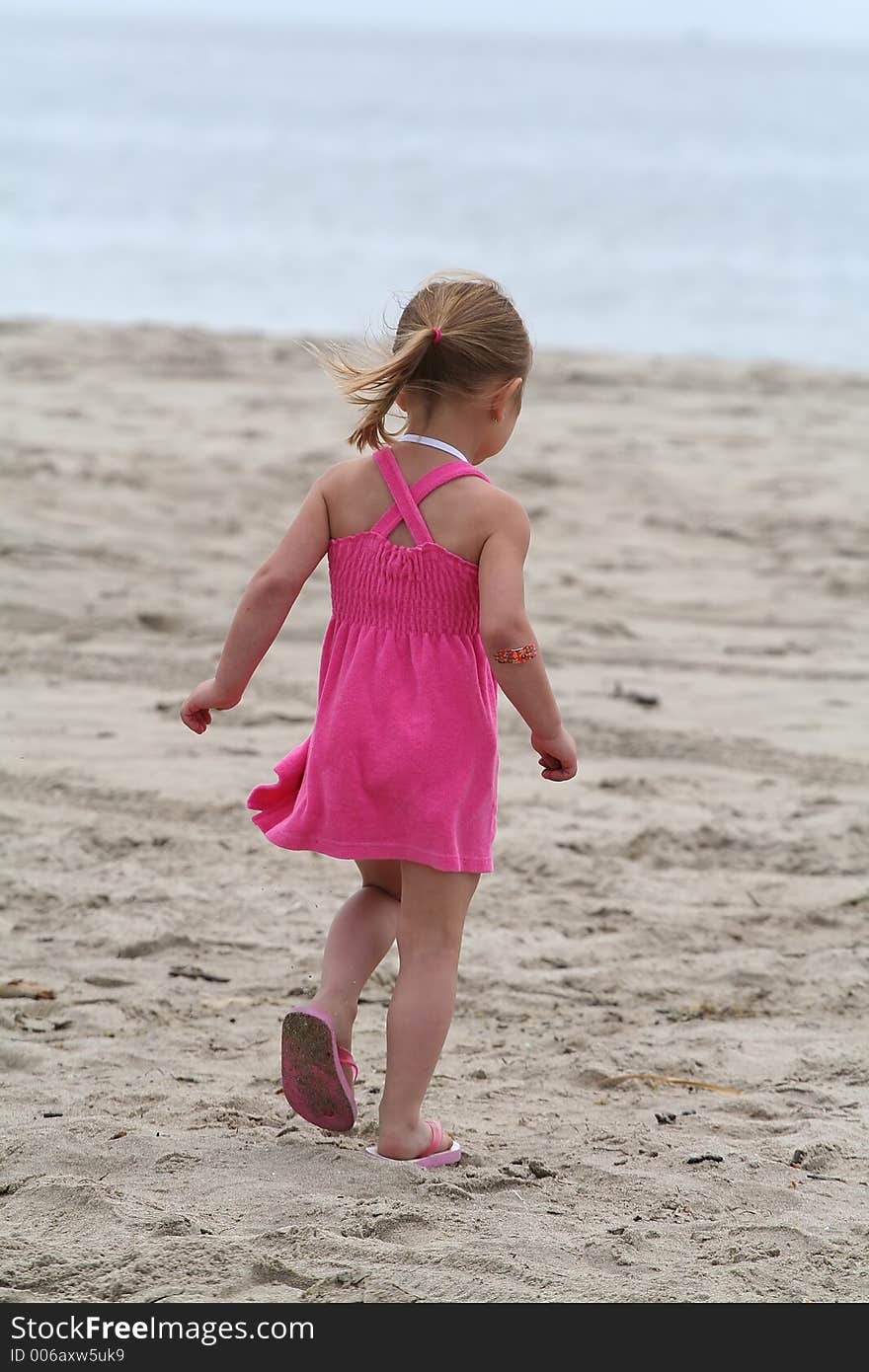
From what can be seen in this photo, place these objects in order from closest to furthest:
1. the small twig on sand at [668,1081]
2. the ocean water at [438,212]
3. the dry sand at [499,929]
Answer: the dry sand at [499,929] → the small twig on sand at [668,1081] → the ocean water at [438,212]

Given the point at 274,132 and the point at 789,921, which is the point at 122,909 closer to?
the point at 789,921

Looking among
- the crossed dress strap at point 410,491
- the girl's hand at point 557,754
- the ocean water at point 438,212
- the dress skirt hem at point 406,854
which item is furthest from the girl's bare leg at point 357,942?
the ocean water at point 438,212

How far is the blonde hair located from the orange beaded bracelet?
41 cm

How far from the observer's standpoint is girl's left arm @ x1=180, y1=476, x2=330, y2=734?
257 centimetres

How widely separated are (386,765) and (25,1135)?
87cm

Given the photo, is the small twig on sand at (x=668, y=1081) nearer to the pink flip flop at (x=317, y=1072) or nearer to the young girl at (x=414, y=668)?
the young girl at (x=414, y=668)

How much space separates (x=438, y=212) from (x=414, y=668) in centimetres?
2660

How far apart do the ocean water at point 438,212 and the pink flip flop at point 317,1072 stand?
1.20 meters

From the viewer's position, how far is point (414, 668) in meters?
2.51

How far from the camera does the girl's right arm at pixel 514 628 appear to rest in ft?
7.88

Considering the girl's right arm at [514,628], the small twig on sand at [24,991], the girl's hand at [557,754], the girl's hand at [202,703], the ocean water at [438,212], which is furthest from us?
the ocean water at [438,212]

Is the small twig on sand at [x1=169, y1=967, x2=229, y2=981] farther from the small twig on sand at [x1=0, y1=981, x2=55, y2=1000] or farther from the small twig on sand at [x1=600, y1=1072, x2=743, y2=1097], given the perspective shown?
the small twig on sand at [x1=600, y1=1072, x2=743, y2=1097]

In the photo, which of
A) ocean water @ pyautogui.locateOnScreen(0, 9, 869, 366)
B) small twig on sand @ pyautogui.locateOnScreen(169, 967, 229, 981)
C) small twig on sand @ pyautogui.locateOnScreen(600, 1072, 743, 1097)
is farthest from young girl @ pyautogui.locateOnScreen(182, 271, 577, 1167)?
small twig on sand @ pyautogui.locateOnScreen(169, 967, 229, 981)

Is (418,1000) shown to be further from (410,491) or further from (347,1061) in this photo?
(410,491)
